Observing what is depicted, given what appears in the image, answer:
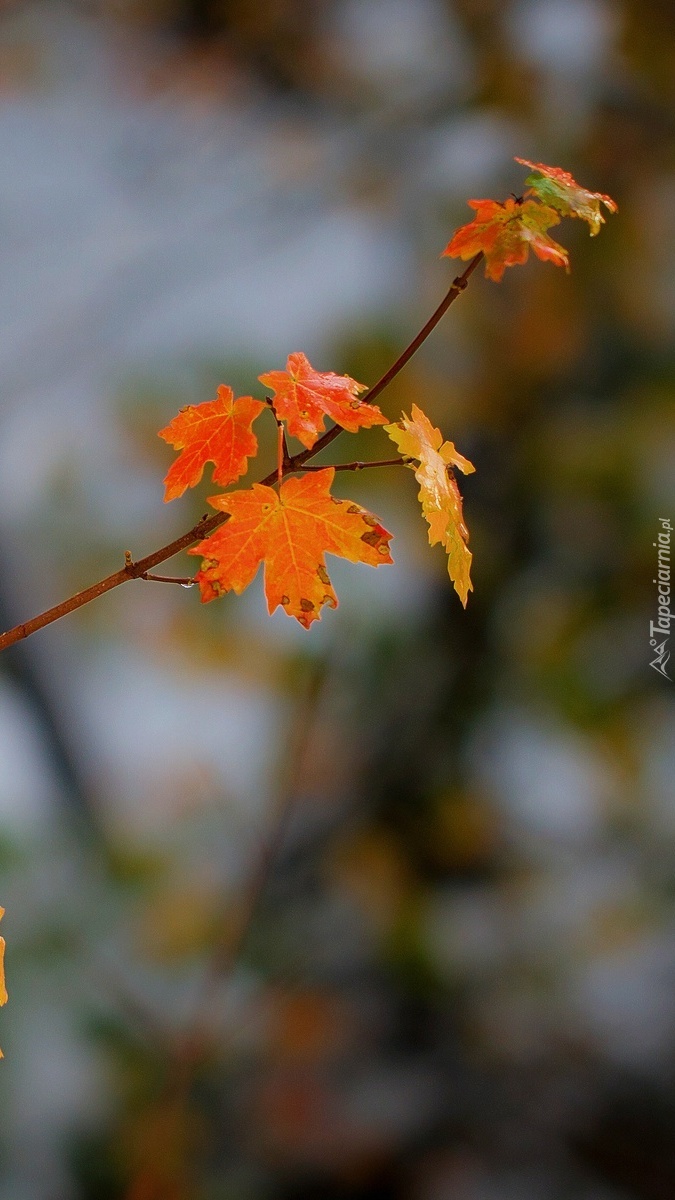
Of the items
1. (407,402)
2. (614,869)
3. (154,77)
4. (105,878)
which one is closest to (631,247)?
(407,402)

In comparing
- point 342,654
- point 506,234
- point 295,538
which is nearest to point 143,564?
point 295,538

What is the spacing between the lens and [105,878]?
139 cm

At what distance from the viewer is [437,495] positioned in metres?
0.30

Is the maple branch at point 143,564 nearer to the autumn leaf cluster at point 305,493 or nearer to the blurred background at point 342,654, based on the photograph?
the autumn leaf cluster at point 305,493

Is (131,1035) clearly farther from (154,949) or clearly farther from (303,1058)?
(303,1058)

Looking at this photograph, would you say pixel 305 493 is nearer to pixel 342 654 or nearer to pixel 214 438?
pixel 214 438

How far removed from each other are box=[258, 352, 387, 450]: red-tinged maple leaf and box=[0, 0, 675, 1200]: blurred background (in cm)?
100

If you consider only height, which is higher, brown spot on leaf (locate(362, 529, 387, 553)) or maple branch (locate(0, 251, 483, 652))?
brown spot on leaf (locate(362, 529, 387, 553))

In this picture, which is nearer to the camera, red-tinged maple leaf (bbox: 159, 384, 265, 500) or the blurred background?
red-tinged maple leaf (bbox: 159, 384, 265, 500)

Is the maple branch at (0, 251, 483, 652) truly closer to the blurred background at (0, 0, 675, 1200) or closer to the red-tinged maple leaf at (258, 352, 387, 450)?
the red-tinged maple leaf at (258, 352, 387, 450)

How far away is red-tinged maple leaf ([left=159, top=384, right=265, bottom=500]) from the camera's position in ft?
1.09

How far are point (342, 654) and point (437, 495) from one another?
118 centimetres

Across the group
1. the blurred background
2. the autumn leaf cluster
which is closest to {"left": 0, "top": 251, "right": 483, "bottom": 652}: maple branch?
the autumn leaf cluster

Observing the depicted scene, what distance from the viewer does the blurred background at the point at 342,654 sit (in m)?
1.30
